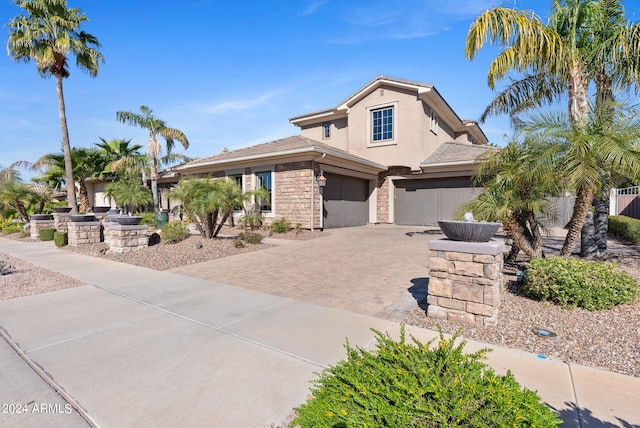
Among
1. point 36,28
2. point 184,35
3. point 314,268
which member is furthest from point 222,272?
point 36,28

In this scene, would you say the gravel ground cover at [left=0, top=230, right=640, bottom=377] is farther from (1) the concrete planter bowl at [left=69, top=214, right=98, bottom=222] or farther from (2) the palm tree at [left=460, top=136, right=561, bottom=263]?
(1) the concrete planter bowl at [left=69, top=214, right=98, bottom=222]

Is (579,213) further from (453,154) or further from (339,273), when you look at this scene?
(453,154)

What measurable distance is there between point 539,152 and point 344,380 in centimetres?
522

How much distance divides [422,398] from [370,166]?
14405 millimetres

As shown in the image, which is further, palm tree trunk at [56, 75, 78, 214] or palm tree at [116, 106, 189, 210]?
palm tree at [116, 106, 189, 210]

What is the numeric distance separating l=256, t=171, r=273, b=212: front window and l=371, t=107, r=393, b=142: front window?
606cm

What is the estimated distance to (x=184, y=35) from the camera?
406 inches

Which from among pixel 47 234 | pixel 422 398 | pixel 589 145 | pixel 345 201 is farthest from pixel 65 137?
pixel 589 145

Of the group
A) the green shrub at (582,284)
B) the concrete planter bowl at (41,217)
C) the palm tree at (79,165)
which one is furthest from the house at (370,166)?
the palm tree at (79,165)

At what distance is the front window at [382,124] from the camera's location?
15977mm

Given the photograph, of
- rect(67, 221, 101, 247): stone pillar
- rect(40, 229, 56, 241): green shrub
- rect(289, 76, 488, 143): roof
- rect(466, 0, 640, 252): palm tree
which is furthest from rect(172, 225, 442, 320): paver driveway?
rect(40, 229, 56, 241): green shrub

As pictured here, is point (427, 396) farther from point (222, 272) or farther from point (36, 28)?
point (36, 28)

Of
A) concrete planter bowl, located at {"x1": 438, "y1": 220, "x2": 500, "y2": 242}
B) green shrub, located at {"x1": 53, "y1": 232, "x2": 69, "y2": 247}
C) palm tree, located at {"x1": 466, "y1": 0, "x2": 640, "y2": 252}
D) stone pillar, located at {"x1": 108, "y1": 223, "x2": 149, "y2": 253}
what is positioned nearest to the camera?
concrete planter bowl, located at {"x1": 438, "y1": 220, "x2": 500, "y2": 242}

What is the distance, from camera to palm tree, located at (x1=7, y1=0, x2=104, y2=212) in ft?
47.2
